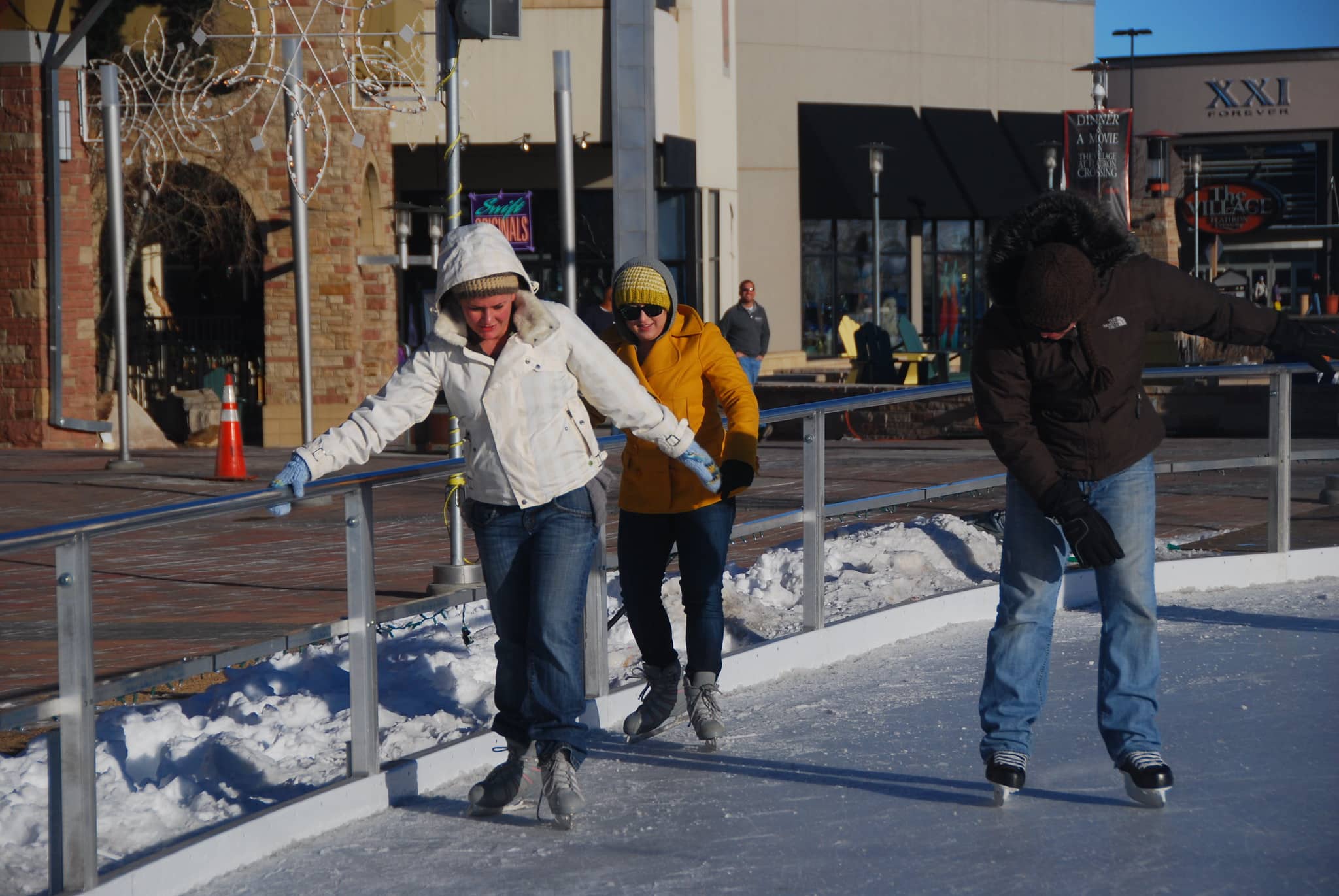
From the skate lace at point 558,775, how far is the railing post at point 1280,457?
193 inches

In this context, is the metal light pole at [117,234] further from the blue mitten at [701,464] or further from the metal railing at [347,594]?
the blue mitten at [701,464]

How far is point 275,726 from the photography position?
17.0 ft

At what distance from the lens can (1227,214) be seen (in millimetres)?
35219

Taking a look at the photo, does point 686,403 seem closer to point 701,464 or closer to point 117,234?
point 701,464

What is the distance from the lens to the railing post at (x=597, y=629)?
5570 millimetres

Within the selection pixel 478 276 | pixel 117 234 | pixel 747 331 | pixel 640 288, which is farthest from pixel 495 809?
pixel 747 331

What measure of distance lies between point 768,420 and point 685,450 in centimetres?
149

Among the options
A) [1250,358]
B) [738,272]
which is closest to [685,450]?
[1250,358]

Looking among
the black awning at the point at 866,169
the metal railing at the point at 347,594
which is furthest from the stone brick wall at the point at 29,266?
the black awning at the point at 866,169

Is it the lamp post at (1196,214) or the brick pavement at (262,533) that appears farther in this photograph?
the lamp post at (1196,214)

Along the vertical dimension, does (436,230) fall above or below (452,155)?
above

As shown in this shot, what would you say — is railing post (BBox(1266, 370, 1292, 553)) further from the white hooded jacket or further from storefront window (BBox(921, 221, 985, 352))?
storefront window (BBox(921, 221, 985, 352))

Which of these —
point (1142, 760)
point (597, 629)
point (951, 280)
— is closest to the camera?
point (1142, 760)

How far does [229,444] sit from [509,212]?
1310cm
